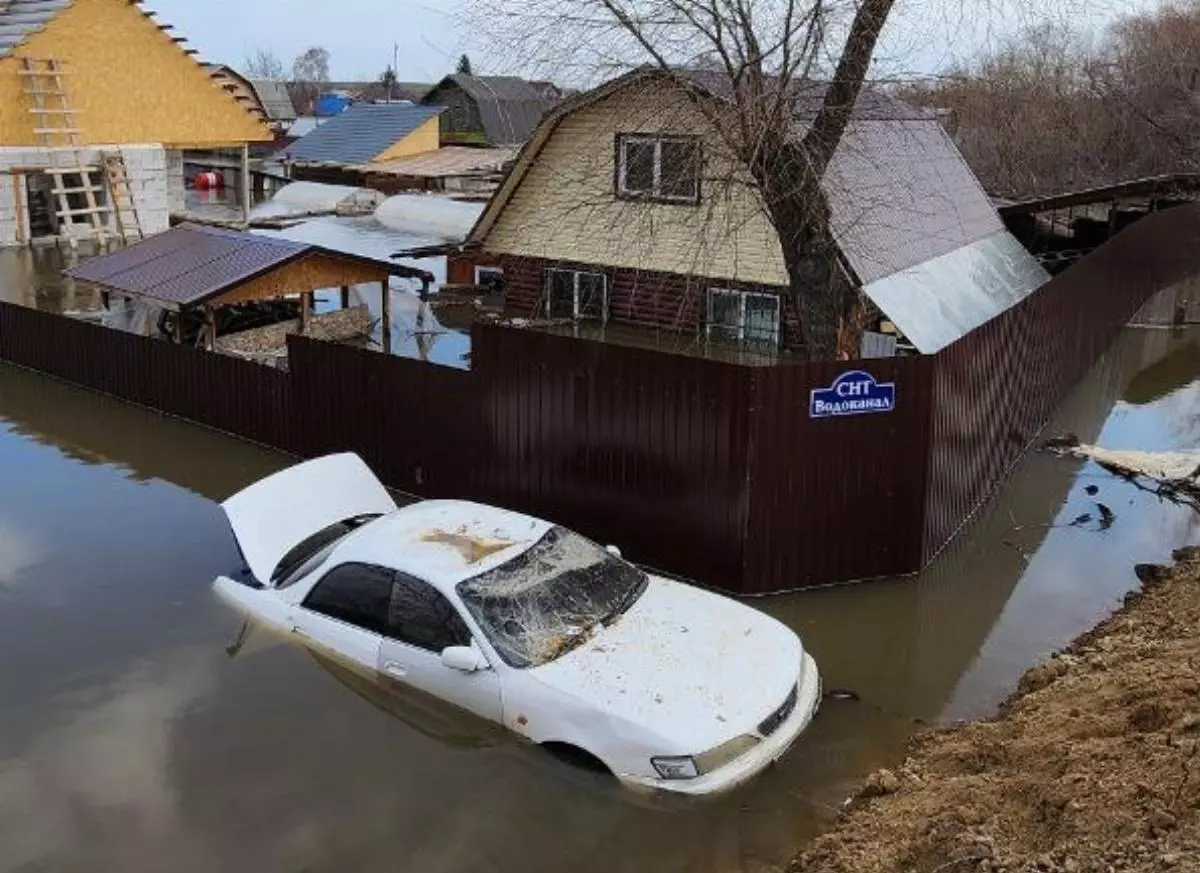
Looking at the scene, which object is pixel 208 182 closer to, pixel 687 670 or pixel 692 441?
pixel 692 441

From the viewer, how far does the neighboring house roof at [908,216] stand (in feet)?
53.6

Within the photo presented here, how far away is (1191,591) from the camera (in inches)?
365

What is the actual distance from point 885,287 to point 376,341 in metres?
9.17

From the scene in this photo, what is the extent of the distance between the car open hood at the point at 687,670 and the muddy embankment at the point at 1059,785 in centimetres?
87

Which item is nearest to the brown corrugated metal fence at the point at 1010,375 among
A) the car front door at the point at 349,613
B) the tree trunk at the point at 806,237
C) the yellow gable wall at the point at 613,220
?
the tree trunk at the point at 806,237

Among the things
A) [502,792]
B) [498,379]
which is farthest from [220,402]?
[502,792]

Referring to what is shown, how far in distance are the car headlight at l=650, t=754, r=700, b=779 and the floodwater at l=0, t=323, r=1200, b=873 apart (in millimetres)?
292

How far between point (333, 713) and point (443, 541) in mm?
1457

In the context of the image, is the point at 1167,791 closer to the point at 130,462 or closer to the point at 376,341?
the point at 130,462

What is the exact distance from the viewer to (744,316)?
64.4 feet


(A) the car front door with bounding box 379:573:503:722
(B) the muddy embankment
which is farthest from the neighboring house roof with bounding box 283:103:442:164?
(B) the muddy embankment

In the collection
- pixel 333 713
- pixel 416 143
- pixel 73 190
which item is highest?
pixel 416 143

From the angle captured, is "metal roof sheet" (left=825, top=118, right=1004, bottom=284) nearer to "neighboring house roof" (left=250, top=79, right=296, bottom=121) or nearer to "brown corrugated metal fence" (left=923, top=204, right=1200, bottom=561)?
"brown corrugated metal fence" (left=923, top=204, right=1200, bottom=561)

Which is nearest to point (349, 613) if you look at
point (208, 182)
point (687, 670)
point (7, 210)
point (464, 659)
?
point (464, 659)
